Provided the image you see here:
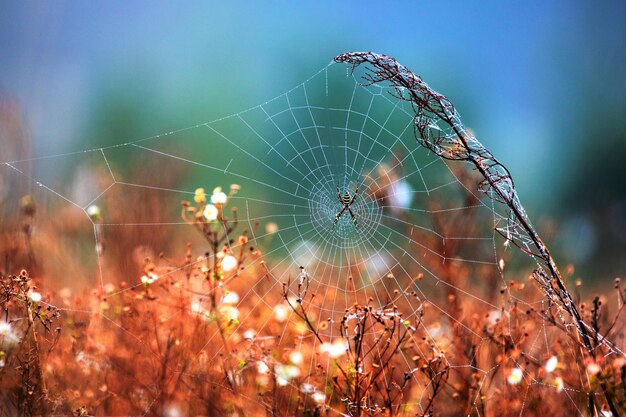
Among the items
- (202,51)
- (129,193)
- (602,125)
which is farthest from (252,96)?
(129,193)

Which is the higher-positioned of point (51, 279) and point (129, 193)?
point (129, 193)

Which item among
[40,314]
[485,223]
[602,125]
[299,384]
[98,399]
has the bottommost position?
[98,399]

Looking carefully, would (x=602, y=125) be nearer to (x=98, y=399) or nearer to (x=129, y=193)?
(x=129, y=193)

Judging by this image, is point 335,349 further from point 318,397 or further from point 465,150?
point 465,150

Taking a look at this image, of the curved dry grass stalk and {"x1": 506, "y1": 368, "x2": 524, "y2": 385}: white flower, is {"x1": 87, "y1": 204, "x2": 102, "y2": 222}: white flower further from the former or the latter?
{"x1": 506, "y1": 368, "x2": 524, "y2": 385}: white flower

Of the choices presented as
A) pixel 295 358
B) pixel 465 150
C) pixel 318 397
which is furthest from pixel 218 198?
pixel 465 150

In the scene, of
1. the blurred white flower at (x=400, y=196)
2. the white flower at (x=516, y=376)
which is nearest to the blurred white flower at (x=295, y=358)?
the white flower at (x=516, y=376)

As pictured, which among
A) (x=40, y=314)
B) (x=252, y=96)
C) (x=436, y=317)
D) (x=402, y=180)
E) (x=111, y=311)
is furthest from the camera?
(x=252, y=96)

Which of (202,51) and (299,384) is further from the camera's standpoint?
(202,51)
